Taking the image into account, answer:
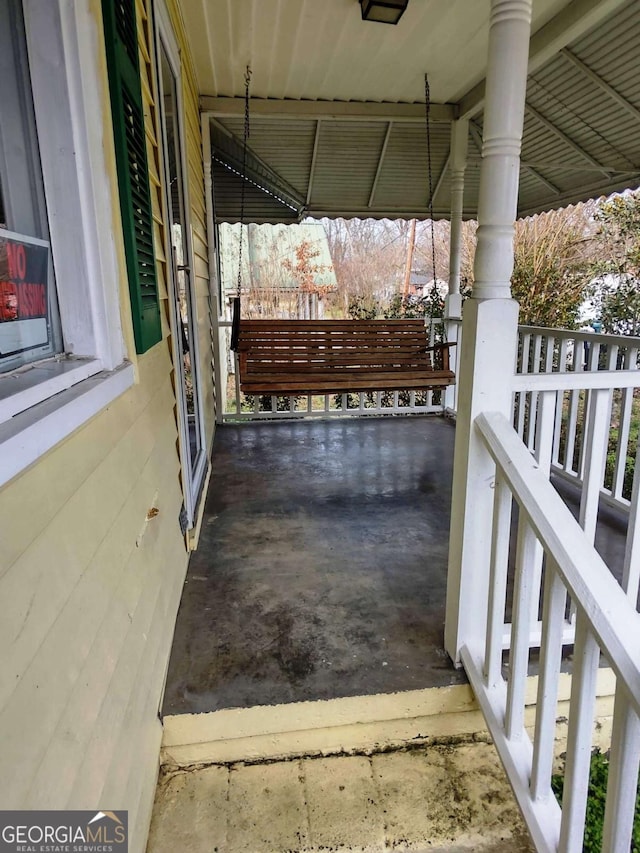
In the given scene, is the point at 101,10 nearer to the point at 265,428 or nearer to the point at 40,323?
the point at 40,323

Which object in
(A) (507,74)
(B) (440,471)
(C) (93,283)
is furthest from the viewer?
(B) (440,471)

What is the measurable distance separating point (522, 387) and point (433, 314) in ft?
19.4

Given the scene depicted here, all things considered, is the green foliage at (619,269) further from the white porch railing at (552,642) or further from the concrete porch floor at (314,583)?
the white porch railing at (552,642)

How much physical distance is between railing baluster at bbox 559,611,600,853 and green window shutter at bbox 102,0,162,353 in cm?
132

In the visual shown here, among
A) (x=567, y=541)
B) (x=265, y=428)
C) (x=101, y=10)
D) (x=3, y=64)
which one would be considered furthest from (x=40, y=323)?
(x=265, y=428)

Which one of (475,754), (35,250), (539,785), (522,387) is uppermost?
(35,250)

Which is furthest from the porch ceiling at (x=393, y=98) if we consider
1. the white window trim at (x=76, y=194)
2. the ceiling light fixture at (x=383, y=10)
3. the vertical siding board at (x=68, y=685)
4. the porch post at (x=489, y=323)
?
the vertical siding board at (x=68, y=685)

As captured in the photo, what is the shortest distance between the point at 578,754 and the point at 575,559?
0.41 metres

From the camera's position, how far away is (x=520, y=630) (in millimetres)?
1362

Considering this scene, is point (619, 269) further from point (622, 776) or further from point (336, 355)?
point (622, 776)

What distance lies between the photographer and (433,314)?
7.16 meters

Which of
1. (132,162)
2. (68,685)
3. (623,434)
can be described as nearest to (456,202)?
(623,434)

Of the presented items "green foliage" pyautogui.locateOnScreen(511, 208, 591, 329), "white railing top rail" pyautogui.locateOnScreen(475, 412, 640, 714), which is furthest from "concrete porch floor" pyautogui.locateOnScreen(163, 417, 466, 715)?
"green foliage" pyautogui.locateOnScreen(511, 208, 591, 329)

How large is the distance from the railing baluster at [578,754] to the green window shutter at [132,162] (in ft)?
4.34
